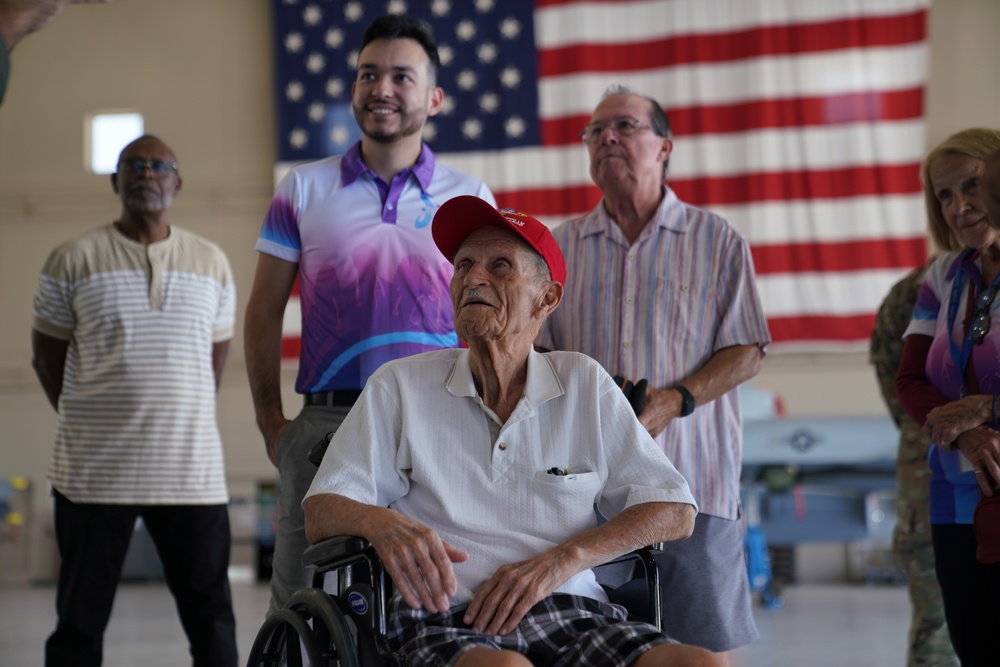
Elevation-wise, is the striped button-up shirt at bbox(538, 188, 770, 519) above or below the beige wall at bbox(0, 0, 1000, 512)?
below

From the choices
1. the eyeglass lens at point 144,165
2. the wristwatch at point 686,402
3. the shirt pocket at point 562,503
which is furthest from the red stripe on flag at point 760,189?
the shirt pocket at point 562,503

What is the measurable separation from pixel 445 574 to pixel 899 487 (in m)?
2.01

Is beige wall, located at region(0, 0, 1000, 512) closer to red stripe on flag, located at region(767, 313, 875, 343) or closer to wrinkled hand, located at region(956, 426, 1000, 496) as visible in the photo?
red stripe on flag, located at region(767, 313, 875, 343)

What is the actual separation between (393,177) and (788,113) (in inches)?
221

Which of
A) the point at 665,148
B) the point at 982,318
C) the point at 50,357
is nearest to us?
the point at 982,318

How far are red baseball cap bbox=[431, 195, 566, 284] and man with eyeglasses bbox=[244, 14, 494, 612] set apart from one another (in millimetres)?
413

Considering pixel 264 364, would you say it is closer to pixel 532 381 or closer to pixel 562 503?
pixel 532 381

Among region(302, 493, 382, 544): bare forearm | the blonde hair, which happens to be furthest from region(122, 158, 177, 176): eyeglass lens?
the blonde hair

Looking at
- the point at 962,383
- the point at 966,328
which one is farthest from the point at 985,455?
the point at 966,328

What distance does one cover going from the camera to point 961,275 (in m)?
2.45

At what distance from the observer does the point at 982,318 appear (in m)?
2.29

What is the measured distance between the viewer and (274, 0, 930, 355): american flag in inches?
292

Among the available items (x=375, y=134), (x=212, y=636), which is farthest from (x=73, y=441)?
(x=375, y=134)

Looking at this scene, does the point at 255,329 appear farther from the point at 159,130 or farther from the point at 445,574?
the point at 159,130
